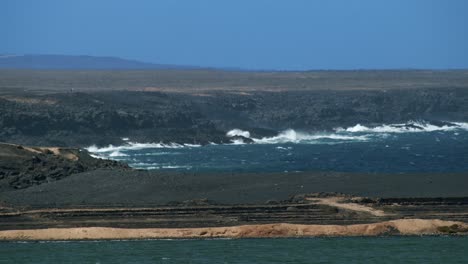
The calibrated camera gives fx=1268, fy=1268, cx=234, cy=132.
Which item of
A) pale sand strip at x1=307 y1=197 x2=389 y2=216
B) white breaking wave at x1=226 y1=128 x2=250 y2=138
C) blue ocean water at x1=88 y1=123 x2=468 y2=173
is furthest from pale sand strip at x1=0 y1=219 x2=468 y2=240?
white breaking wave at x1=226 y1=128 x2=250 y2=138

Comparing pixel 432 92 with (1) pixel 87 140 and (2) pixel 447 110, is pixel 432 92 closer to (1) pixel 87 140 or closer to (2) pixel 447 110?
(2) pixel 447 110

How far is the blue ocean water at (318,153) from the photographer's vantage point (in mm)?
67312

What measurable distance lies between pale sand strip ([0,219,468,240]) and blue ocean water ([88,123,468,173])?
81.9 feet

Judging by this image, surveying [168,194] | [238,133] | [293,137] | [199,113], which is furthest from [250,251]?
[199,113]

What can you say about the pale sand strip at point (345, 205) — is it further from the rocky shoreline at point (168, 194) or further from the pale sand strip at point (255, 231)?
the pale sand strip at point (255, 231)

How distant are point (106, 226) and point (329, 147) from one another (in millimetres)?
43952

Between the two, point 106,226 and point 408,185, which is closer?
point 106,226

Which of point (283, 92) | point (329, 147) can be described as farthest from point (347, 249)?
point (283, 92)

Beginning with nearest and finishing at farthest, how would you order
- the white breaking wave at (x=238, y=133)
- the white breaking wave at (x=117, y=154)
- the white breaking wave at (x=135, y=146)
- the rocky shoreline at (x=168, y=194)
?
the rocky shoreline at (x=168, y=194), the white breaking wave at (x=117, y=154), the white breaking wave at (x=135, y=146), the white breaking wave at (x=238, y=133)

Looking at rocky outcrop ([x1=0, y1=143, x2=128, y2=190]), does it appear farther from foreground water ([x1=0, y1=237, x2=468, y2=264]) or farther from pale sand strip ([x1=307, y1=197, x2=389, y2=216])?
foreground water ([x1=0, y1=237, x2=468, y2=264])

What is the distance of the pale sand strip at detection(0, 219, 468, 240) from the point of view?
3891cm

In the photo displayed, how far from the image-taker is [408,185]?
49875 mm

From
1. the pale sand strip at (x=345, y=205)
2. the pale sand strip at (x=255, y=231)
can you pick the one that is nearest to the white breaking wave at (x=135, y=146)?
the pale sand strip at (x=345, y=205)

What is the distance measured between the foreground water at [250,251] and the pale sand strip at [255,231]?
31.5 inches
